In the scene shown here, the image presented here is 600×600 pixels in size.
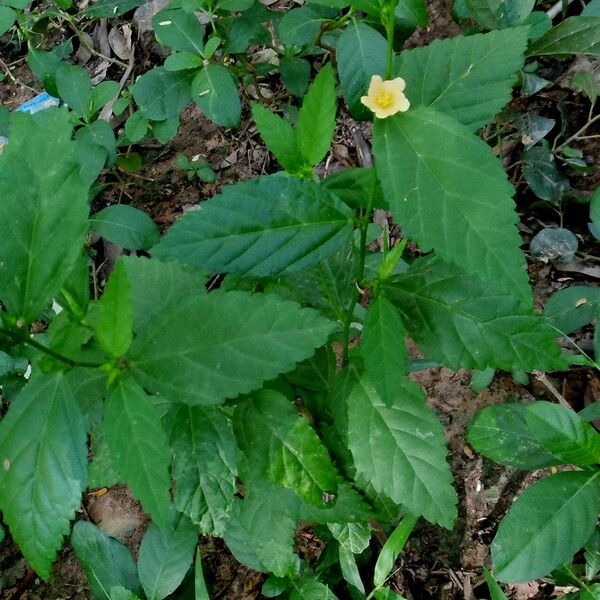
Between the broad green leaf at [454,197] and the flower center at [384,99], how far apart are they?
0.24ft

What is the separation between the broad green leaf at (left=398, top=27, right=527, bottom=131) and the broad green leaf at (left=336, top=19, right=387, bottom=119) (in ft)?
1.62

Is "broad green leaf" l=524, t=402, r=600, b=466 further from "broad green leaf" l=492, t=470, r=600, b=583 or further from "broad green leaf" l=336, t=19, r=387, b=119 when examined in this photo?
"broad green leaf" l=336, t=19, r=387, b=119

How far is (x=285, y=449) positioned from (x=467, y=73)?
940 mm

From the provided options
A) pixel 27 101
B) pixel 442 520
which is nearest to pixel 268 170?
pixel 27 101

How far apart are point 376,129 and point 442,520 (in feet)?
3.07

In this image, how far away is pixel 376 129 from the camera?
128cm

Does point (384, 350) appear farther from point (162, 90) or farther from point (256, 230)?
point (162, 90)

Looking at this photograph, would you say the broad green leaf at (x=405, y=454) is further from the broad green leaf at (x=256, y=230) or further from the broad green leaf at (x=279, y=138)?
the broad green leaf at (x=279, y=138)

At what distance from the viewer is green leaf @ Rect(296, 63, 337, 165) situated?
4.33 ft

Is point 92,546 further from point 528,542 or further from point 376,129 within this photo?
point 376,129

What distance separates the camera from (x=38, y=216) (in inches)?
47.5

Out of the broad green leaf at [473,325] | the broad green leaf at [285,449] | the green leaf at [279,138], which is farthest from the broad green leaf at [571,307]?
the green leaf at [279,138]

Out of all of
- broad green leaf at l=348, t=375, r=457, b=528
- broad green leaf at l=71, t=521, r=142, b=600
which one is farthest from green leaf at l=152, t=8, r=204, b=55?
broad green leaf at l=71, t=521, r=142, b=600

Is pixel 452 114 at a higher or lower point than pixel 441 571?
higher
